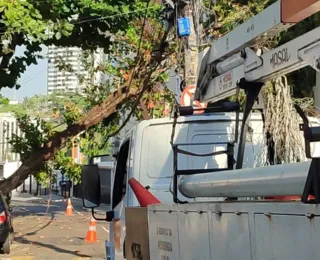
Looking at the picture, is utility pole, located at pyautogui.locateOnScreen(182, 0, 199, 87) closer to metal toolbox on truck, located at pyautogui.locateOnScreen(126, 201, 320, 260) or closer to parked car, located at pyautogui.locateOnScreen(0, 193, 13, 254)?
parked car, located at pyautogui.locateOnScreen(0, 193, 13, 254)

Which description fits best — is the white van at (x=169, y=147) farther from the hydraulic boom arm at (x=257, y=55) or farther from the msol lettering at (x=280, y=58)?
the msol lettering at (x=280, y=58)

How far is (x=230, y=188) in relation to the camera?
11.8ft

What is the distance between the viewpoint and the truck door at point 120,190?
6.54 m

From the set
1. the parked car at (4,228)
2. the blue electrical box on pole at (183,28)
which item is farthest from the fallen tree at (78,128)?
the blue electrical box on pole at (183,28)

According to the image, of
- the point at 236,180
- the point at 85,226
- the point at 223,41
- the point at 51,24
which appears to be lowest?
the point at 85,226

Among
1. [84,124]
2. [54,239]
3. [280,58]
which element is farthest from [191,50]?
[54,239]

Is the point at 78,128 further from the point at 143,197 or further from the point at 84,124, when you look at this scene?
the point at 143,197

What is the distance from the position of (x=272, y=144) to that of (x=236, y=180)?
2568 mm

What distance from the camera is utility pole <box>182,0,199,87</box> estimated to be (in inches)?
464

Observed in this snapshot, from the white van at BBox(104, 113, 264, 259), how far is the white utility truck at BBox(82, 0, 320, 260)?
0.01m

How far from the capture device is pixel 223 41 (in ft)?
18.0

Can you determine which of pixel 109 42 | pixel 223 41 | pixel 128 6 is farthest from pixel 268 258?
pixel 109 42

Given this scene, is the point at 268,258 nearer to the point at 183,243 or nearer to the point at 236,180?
the point at 236,180

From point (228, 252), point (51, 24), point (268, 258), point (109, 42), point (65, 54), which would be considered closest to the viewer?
point (268, 258)
